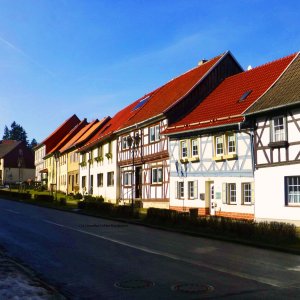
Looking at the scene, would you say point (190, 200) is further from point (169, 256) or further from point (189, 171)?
point (169, 256)

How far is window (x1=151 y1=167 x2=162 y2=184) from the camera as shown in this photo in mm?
33344

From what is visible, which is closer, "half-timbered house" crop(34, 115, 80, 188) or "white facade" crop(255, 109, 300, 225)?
"white facade" crop(255, 109, 300, 225)

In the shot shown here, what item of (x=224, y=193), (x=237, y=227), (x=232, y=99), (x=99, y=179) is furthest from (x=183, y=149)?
(x=99, y=179)

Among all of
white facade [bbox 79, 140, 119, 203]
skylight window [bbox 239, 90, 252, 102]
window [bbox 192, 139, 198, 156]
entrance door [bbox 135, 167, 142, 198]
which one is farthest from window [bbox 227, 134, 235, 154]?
white facade [bbox 79, 140, 119, 203]

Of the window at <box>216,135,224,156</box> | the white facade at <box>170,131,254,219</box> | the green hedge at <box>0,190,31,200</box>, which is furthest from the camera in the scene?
the green hedge at <box>0,190,31,200</box>

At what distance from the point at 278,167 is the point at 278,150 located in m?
0.82

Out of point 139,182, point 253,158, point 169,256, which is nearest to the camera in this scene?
point 169,256

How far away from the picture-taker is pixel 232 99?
2955cm

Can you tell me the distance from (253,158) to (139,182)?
1433 centimetres

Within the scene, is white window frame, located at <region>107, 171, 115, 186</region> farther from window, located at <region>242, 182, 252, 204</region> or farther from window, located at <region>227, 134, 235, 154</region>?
window, located at <region>242, 182, 252, 204</region>

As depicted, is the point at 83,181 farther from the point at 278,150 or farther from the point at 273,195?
the point at 278,150

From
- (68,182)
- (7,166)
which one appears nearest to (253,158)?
(68,182)

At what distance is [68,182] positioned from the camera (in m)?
63.1

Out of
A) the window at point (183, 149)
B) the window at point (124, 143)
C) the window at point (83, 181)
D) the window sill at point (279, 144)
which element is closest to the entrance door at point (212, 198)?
the window at point (183, 149)
